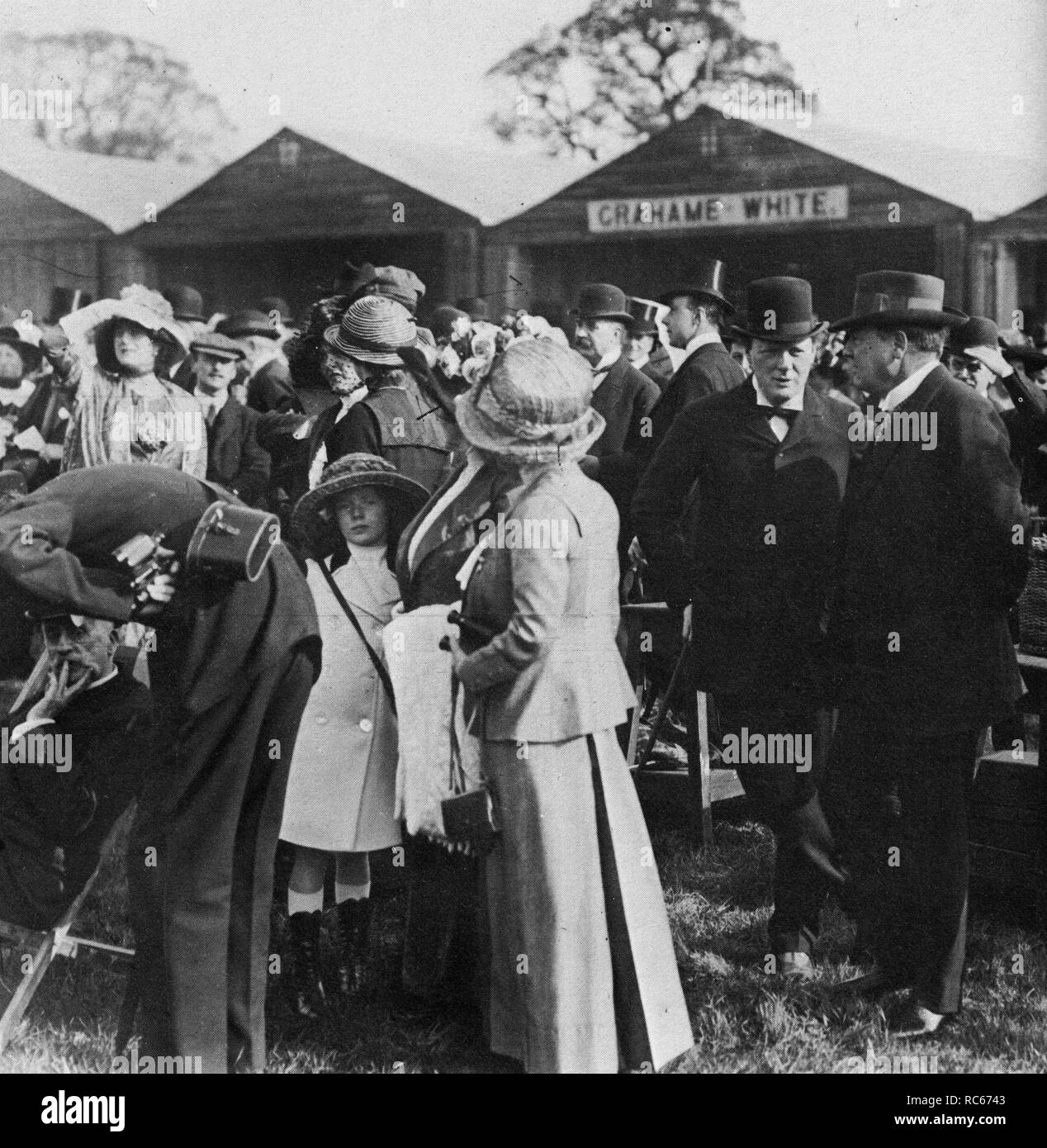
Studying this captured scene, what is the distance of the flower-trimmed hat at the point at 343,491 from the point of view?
201 inches

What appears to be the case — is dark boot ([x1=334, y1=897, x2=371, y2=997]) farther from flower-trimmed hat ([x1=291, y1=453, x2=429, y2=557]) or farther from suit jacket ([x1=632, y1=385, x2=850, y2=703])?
suit jacket ([x1=632, y1=385, x2=850, y2=703])

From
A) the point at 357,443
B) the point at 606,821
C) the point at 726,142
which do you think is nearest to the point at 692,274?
the point at 726,142

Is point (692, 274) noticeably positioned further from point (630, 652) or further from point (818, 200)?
point (630, 652)

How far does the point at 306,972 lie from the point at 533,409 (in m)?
2.07

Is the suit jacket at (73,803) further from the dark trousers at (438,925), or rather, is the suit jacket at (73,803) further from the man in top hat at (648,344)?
the man in top hat at (648,344)

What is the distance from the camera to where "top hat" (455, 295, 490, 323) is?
211 inches

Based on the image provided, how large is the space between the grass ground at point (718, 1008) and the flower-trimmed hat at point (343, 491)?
4.07 feet

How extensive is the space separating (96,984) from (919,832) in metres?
2.86

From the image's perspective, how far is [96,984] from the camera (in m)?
5.16

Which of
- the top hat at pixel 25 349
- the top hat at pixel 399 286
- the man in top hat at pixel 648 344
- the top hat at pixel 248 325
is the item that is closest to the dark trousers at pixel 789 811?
the man in top hat at pixel 648 344

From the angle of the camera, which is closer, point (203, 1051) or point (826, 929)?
point (203, 1051)

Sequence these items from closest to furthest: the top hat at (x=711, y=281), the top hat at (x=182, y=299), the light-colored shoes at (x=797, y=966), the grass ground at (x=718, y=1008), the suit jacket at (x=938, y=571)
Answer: the suit jacket at (x=938, y=571) < the grass ground at (x=718, y=1008) < the light-colored shoes at (x=797, y=966) < the top hat at (x=711, y=281) < the top hat at (x=182, y=299)

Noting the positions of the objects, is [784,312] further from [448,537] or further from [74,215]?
[74,215]

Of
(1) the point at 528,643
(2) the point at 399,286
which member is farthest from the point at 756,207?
(1) the point at 528,643
